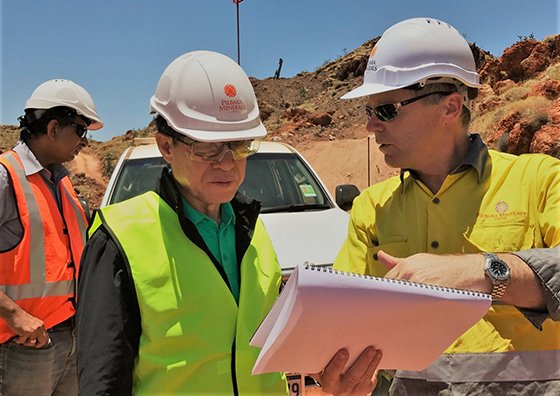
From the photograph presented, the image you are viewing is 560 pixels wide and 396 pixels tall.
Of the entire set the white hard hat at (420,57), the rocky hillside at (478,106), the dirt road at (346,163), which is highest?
the white hard hat at (420,57)

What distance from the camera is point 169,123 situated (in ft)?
5.82

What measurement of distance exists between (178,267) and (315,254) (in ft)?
7.91

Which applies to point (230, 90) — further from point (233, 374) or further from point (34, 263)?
point (34, 263)

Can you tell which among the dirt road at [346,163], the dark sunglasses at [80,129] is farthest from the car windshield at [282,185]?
the dirt road at [346,163]

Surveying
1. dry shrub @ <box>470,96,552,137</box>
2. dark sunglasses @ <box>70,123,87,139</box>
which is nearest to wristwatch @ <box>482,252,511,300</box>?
dark sunglasses @ <box>70,123,87,139</box>

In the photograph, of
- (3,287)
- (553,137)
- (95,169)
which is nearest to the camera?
(3,287)

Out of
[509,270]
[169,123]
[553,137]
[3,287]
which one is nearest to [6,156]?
[3,287]

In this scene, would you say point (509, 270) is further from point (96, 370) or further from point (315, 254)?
point (315, 254)

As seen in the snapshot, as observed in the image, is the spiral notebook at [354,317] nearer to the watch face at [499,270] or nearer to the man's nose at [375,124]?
the watch face at [499,270]

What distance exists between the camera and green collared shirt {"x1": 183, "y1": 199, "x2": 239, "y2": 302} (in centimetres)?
184

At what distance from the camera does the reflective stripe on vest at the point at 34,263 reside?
301 cm

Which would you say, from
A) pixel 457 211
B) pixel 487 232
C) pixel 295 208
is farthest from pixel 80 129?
pixel 487 232

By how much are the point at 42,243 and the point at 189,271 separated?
1.82 meters

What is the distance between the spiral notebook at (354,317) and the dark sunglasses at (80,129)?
2.48 metres
